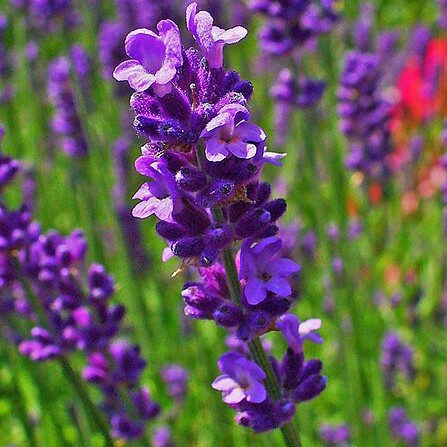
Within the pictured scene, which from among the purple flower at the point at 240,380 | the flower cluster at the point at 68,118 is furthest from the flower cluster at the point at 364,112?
the purple flower at the point at 240,380

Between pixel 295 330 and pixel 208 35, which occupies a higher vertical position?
pixel 208 35

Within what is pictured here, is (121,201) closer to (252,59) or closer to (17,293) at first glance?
(17,293)

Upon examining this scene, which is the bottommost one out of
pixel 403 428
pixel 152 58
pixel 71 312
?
pixel 403 428

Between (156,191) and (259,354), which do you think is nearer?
(156,191)

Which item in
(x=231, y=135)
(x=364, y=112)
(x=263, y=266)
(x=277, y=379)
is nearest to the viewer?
A: (x=231, y=135)

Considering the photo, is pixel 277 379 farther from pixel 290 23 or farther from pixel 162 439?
pixel 162 439

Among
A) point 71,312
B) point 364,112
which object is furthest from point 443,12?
point 71,312

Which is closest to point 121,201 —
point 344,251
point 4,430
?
point 4,430

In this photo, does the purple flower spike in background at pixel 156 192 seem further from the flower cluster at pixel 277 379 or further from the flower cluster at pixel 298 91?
the flower cluster at pixel 298 91

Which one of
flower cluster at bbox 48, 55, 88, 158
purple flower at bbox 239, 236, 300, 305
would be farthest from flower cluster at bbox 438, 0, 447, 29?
purple flower at bbox 239, 236, 300, 305
